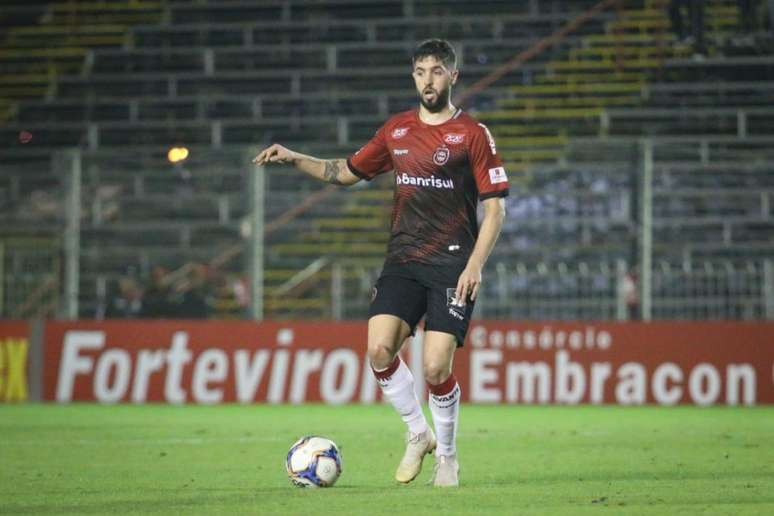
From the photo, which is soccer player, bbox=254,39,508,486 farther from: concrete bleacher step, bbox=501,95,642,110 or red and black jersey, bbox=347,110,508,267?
concrete bleacher step, bbox=501,95,642,110

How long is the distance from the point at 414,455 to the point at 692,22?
1392cm

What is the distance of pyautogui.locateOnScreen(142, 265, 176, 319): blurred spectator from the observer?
16.8m

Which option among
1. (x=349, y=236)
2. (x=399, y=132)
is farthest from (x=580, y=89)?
(x=399, y=132)

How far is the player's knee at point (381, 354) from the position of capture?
7.35m

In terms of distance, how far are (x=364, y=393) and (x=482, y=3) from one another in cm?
954

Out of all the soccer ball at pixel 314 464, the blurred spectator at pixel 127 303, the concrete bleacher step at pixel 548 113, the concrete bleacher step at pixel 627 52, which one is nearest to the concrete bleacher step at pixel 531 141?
the concrete bleacher step at pixel 548 113

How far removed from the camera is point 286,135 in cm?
2217

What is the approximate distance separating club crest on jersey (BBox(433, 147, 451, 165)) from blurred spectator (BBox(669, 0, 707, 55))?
12.9 metres

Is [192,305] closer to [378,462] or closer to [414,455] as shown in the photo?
[378,462]

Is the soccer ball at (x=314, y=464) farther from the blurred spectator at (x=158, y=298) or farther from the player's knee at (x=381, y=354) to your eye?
the blurred spectator at (x=158, y=298)

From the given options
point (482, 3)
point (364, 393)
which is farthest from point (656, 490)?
point (482, 3)

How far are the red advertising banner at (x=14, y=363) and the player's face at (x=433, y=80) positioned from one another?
9.70 m

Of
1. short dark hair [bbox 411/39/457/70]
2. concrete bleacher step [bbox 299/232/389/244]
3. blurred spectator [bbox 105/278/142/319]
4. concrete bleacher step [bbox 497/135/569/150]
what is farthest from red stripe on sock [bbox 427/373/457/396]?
concrete bleacher step [bbox 497/135/569/150]

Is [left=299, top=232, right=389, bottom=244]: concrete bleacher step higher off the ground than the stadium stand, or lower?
lower
